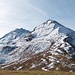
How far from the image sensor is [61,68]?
200m

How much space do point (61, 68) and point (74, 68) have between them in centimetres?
1177

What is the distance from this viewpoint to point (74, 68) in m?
199
